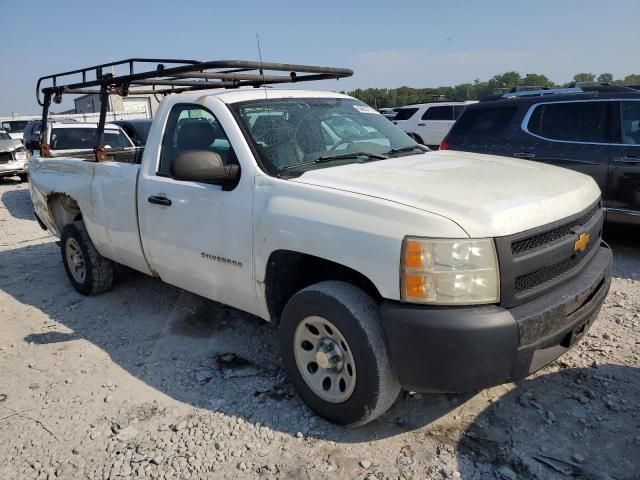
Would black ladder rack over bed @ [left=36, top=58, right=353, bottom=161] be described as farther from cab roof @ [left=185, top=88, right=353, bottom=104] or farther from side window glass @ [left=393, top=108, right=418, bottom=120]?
side window glass @ [left=393, top=108, right=418, bottom=120]

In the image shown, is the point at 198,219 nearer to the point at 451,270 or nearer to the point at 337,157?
the point at 337,157

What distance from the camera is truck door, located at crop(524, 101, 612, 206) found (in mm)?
5680

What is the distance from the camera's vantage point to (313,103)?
375 cm

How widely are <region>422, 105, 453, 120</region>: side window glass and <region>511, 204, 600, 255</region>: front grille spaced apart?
13.2m

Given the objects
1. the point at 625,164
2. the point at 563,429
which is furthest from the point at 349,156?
the point at 625,164

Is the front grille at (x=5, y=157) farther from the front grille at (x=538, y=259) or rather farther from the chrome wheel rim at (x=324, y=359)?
the front grille at (x=538, y=259)

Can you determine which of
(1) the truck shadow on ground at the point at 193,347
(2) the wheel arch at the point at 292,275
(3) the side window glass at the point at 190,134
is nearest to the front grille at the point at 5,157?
(1) the truck shadow on ground at the point at 193,347

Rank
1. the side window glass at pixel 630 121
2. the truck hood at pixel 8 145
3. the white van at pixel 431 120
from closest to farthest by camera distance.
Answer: the side window glass at pixel 630 121 < the truck hood at pixel 8 145 < the white van at pixel 431 120

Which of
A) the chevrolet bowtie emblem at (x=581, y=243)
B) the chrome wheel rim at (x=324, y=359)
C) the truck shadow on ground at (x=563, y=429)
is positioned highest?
the chevrolet bowtie emblem at (x=581, y=243)

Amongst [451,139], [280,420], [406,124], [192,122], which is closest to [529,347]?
[280,420]

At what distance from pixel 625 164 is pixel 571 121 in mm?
817

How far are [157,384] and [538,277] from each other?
96.2 inches

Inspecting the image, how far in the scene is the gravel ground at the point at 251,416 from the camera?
8.47 feet

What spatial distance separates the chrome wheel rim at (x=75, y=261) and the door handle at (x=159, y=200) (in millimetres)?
1708
